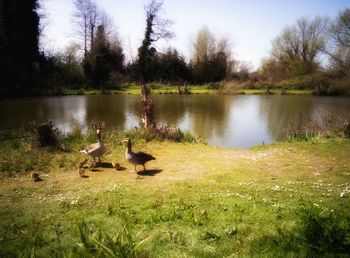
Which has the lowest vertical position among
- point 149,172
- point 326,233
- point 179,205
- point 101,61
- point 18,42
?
point 149,172

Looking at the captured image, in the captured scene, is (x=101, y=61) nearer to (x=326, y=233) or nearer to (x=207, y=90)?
(x=207, y=90)

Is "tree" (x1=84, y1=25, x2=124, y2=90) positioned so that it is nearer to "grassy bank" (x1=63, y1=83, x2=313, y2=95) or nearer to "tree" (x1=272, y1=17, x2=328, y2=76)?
"grassy bank" (x1=63, y1=83, x2=313, y2=95)

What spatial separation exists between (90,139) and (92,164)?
4.03m

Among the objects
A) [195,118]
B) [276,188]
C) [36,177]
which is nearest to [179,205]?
[276,188]

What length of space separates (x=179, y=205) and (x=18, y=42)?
4107 centimetres

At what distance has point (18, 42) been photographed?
128 feet

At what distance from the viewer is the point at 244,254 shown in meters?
4.08

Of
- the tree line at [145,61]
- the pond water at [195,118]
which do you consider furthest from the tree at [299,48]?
the pond water at [195,118]

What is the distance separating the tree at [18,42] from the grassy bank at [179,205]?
2811 centimetres

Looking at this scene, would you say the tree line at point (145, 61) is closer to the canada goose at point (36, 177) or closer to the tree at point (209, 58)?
the tree at point (209, 58)

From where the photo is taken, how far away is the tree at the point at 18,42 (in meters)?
36.4

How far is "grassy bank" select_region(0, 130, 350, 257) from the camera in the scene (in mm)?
4199

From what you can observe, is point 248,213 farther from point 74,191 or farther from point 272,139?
point 272,139

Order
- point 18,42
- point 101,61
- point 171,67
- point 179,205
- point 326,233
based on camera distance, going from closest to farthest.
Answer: point 326,233 → point 179,205 → point 18,42 → point 101,61 → point 171,67
